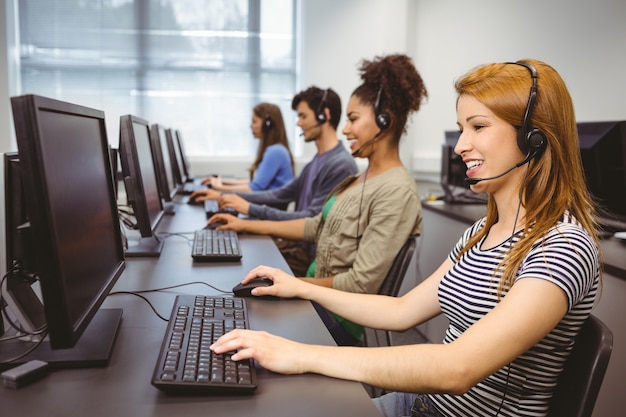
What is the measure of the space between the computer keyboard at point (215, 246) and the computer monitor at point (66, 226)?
1.51 ft

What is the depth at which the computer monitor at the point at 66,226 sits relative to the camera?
72cm

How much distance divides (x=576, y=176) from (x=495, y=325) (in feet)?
1.09

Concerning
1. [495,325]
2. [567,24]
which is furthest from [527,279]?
[567,24]

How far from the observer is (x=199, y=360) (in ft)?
2.78

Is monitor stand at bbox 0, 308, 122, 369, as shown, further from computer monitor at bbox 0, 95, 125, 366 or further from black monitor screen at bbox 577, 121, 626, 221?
black monitor screen at bbox 577, 121, 626, 221

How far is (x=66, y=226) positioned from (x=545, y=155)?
0.80m

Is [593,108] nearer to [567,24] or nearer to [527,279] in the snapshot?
[567,24]

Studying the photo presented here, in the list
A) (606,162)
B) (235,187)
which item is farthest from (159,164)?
(606,162)

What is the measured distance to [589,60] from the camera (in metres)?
3.54

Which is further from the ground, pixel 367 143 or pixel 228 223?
pixel 367 143

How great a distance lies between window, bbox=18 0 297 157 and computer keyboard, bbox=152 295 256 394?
3.86 metres

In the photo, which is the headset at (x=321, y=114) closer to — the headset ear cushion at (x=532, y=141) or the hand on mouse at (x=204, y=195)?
the hand on mouse at (x=204, y=195)

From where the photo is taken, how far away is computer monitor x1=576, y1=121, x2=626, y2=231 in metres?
2.03

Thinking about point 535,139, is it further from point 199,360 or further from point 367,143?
point 367,143
